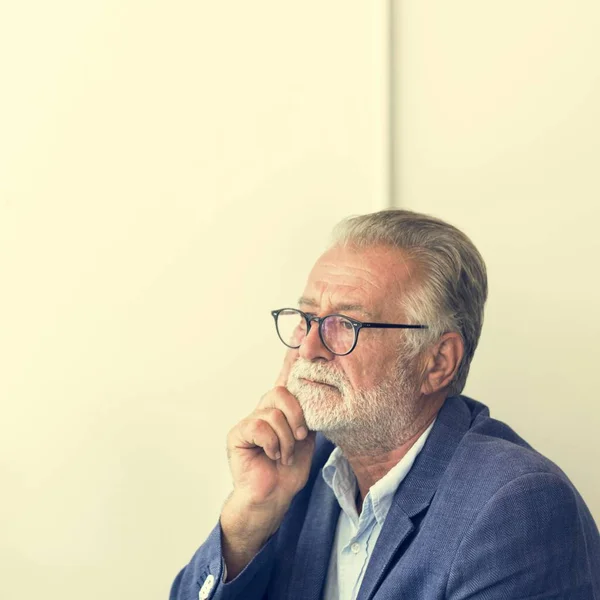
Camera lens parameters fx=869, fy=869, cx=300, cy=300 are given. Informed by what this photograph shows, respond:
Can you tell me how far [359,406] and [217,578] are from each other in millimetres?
443

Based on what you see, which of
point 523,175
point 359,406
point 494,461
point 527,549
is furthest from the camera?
Answer: point 523,175

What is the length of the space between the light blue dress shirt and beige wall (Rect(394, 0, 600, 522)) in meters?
0.55

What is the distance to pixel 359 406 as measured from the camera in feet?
5.55

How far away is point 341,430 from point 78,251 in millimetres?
774

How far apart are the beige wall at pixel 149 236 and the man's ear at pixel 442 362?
52 centimetres

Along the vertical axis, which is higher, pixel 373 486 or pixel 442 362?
pixel 442 362

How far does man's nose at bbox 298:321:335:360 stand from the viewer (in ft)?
5.60

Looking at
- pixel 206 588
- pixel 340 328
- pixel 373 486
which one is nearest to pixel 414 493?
pixel 373 486

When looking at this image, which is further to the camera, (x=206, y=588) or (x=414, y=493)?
(x=206, y=588)

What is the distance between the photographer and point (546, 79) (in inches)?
85.0

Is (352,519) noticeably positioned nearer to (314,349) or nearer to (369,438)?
(369,438)

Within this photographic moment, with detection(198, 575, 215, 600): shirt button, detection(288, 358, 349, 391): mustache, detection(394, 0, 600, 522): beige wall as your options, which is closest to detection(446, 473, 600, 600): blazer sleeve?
detection(288, 358, 349, 391): mustache

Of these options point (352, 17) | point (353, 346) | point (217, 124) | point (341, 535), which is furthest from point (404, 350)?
point (352, 17)

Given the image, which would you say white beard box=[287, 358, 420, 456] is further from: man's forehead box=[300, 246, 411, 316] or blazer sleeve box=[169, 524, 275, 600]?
blazer sleeve box=[169, 524, 275, 600]
